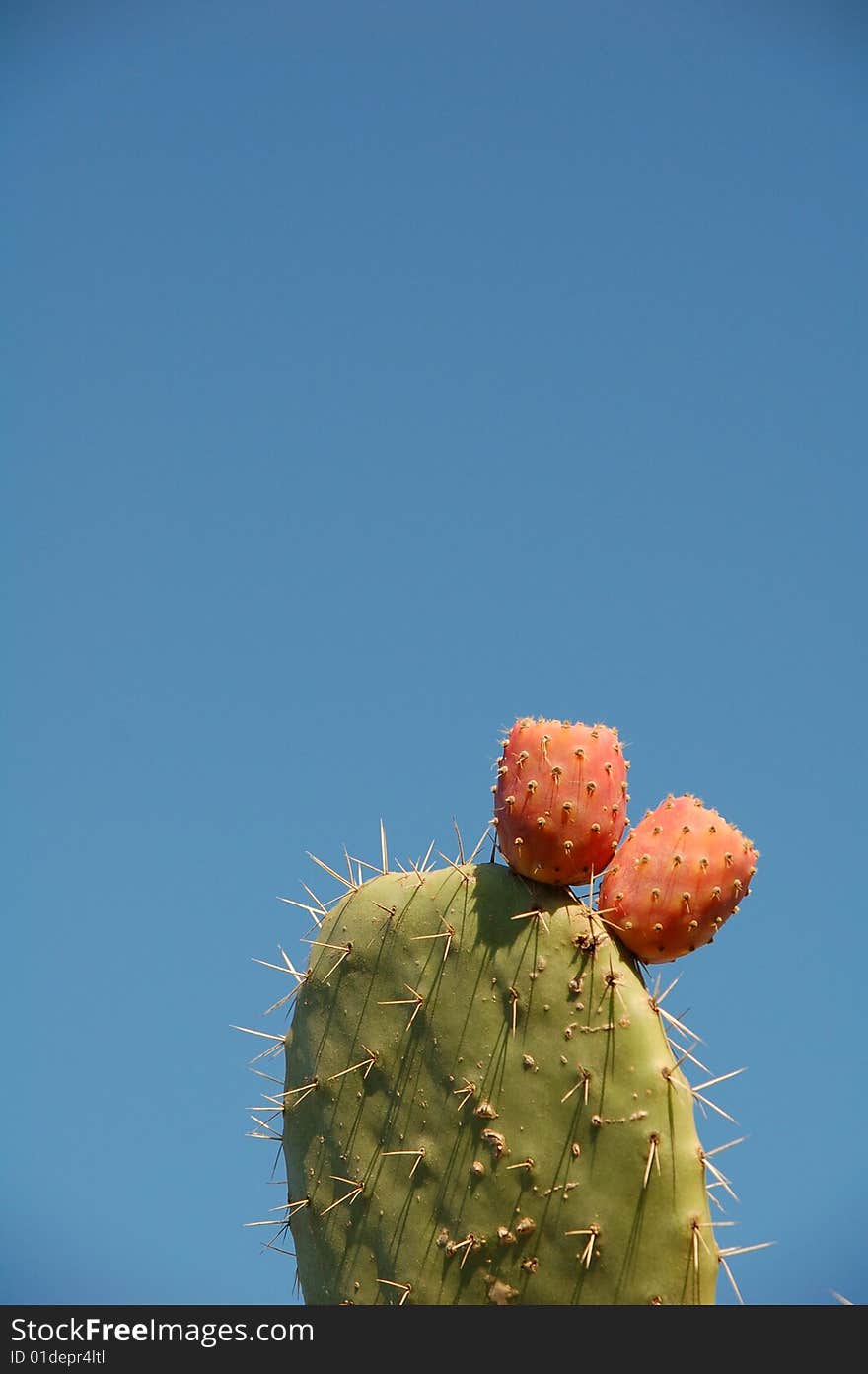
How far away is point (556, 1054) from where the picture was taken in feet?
9.76

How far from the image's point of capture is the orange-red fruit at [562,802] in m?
3.15

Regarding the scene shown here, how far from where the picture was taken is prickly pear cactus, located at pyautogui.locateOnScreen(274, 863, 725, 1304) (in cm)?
286

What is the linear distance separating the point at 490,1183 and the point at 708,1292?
502mm

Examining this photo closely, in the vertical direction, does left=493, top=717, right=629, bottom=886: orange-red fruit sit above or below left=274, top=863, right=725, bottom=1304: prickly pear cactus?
above

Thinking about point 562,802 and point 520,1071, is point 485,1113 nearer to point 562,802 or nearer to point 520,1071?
point 520,1071

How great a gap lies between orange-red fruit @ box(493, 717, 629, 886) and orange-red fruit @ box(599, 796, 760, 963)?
10cm

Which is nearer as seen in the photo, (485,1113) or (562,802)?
(485,1113)

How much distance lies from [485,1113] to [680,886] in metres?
0.66

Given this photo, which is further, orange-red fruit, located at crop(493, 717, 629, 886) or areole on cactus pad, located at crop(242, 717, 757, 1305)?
orange-red fruit, located at crop(493, 717, 629, 886)

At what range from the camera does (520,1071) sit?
301cm

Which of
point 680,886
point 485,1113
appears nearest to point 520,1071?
point 485,1113
